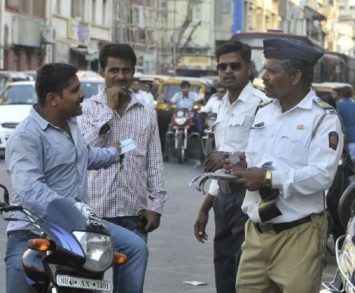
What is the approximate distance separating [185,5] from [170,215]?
55.0 meters

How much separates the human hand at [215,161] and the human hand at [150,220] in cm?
56

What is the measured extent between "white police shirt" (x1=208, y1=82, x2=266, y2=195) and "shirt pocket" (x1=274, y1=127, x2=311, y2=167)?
140cm

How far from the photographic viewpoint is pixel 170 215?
1470 cm

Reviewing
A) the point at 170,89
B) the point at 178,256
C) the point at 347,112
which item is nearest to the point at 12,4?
the point at 170,89

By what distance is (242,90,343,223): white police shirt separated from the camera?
5.68 metres

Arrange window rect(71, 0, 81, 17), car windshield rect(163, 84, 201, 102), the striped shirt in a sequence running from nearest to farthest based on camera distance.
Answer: the striped shirt, car windshield rect(163, 84, 201, 102), window rect(71, 0, 81, 17)

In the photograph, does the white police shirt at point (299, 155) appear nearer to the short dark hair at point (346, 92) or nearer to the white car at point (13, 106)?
the short dark hair at point (346, 92)

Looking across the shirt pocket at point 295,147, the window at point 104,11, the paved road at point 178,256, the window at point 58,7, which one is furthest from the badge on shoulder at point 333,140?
the window at point 104,11

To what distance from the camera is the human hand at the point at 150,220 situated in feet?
22.0

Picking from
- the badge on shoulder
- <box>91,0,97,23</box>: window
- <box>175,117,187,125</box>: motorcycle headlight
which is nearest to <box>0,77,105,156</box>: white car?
<box>175,117,187,125</box>: motorcycle headlight

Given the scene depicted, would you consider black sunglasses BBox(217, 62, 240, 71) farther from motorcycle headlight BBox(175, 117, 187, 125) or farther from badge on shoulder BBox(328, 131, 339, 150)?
motorcycle headlight BBox(175, 117, 187, 125)

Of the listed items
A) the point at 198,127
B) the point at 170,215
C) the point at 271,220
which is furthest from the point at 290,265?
the point at 198,127

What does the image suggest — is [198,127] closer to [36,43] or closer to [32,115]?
[32,115]

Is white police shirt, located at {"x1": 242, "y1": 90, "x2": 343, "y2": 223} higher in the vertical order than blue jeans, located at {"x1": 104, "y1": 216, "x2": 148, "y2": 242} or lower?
higher
